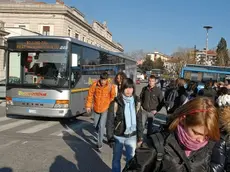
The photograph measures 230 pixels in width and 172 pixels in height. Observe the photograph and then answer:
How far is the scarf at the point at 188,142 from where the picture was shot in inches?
76.5

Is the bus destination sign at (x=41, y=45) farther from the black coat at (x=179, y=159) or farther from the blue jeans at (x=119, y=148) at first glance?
the black coat at (x=179, y=159)

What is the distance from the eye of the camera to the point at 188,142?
1.94 metres

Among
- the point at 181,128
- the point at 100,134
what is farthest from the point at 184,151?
the point at 100,134

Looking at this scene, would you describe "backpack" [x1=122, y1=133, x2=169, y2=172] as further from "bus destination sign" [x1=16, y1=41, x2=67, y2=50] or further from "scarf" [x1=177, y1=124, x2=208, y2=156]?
"bus destination sign" [x1=16, y1=41, x2=67, y2=50]

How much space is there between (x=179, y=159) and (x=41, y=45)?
31.5 feet

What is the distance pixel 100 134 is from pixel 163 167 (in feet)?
17.6

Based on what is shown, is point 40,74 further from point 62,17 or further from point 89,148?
point 62,17

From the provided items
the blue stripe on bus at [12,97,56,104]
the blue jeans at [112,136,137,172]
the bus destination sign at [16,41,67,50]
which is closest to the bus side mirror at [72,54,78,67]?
the bus destination sign at [16,41,67,50]

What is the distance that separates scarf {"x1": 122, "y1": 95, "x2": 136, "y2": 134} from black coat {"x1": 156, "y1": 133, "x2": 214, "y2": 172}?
2682 mm

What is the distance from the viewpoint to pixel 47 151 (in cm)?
698

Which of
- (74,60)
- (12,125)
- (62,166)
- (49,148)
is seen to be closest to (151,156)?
(62,166)

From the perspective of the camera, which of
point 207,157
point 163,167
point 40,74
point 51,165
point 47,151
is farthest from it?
point 40,74

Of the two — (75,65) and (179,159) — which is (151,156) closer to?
(179,159)

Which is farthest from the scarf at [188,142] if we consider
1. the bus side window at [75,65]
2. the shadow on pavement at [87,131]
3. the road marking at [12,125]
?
the bus side window at [75,65]
